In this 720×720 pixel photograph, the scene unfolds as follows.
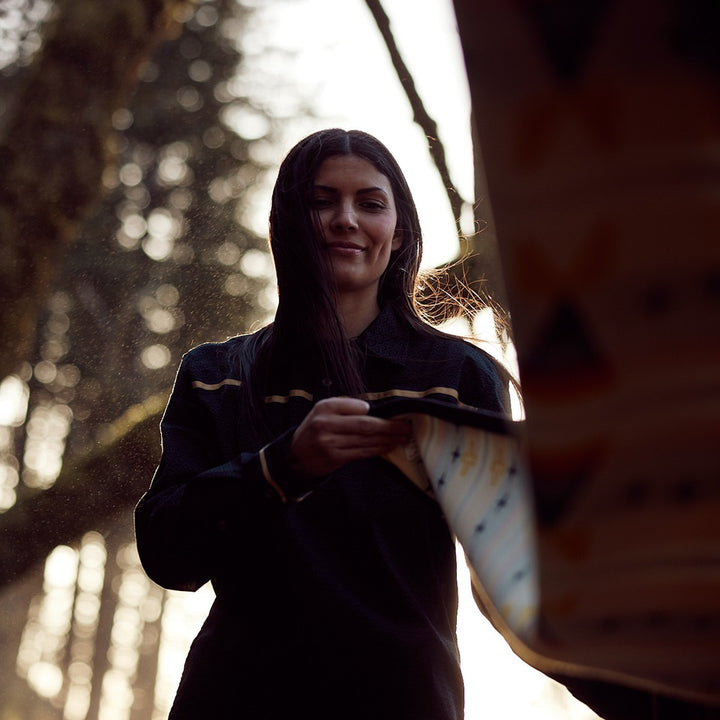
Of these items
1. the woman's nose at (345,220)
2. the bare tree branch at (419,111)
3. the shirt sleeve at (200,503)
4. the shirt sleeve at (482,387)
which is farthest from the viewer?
the bare tree branch at (419,111)

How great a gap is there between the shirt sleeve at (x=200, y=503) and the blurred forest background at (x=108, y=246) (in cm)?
110

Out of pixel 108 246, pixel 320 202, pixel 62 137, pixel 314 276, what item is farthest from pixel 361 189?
pixel 108 246

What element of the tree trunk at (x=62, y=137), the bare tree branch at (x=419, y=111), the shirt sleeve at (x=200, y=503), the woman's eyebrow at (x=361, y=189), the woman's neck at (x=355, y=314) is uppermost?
the tree trunk at (x=62, y=137)

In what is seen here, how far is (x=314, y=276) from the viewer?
5.15ft

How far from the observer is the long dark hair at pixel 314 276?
4.96ft

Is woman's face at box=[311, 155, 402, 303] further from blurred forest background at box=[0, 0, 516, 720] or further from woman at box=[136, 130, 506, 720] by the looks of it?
blurred forest background at box=[0, 0, 516, 720]

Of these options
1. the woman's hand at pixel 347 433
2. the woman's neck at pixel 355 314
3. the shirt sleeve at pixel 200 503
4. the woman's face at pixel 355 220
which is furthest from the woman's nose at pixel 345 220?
the woman's hand at pixel 347 433

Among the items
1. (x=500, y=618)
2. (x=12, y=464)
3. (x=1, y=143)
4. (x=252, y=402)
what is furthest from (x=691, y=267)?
(x=12, y=464)

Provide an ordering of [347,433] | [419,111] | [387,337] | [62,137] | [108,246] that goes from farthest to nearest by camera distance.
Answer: [108,246] → [62,137] → [419,111] → [387,337] → [347,433]

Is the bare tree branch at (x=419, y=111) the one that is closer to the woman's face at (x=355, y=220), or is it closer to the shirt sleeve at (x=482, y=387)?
the woman's face at (x=355, y=220)

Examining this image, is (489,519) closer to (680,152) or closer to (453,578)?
(453,578)

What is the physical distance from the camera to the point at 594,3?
1.59ft

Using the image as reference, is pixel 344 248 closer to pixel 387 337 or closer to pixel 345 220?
pixel 345 220

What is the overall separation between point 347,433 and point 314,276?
0.51 metres
